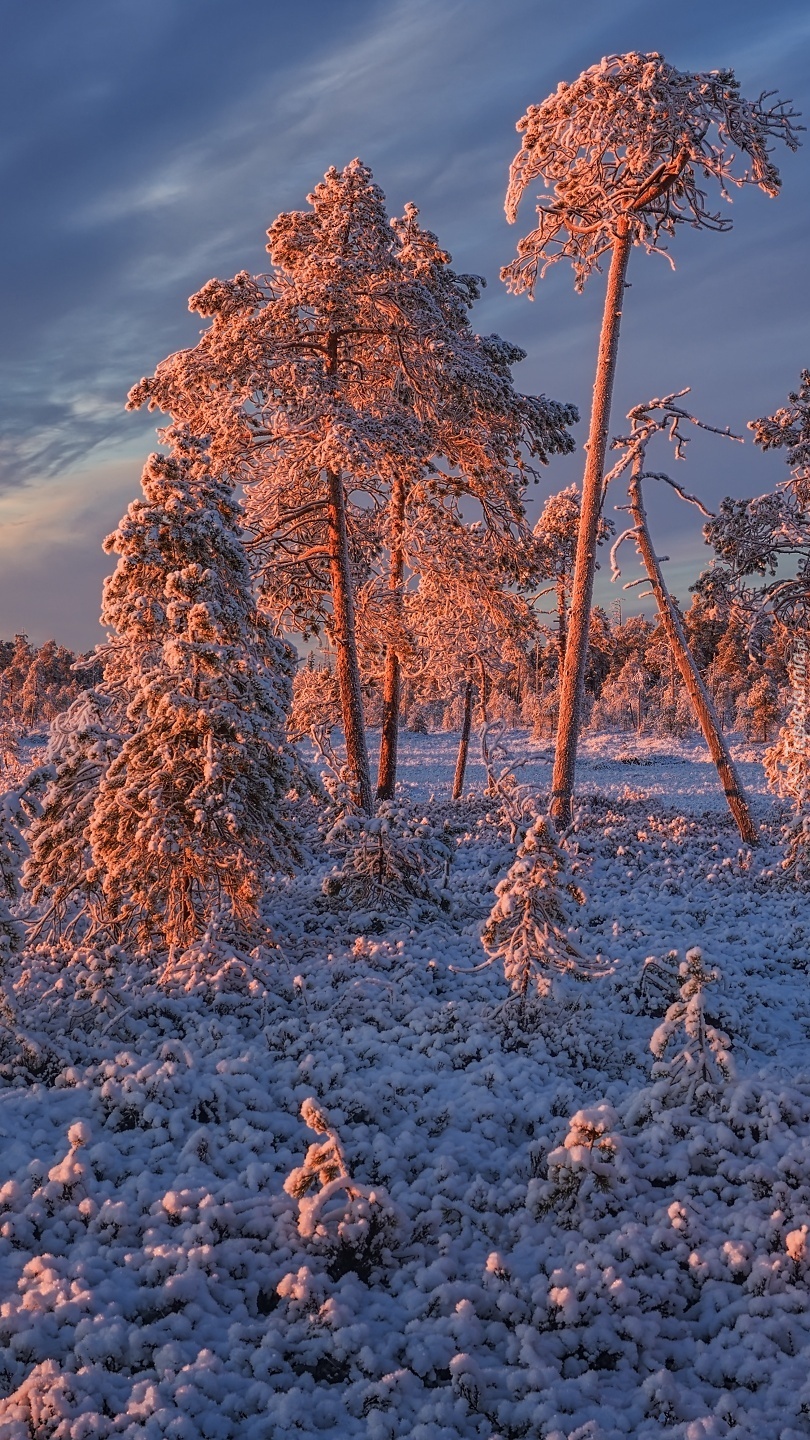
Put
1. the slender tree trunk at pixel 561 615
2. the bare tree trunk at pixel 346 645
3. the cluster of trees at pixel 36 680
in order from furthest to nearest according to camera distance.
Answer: the cluster of trees at pixel 36 680 < the slender tree trunk at pixel 561 615 < the bare tree trunk at pixel 346 645

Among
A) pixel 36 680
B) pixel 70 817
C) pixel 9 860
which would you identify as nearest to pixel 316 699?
pixel 70 817

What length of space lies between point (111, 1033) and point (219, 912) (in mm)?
2490

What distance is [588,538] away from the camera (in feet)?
48.9

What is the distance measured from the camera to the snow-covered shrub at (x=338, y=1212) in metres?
5.55

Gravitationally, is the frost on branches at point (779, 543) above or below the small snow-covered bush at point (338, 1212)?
above

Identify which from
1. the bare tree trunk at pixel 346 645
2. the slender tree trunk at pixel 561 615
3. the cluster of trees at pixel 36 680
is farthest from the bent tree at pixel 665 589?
the cluster of trees at pixel 36 680

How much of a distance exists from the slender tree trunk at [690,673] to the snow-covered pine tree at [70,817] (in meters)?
11.5

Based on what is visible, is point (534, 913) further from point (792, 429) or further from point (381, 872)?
point (792, 429)

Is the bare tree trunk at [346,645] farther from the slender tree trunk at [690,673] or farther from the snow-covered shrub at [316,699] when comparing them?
the slender tree trunk at [690,673]

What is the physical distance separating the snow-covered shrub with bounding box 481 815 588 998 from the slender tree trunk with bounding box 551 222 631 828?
5929 mm

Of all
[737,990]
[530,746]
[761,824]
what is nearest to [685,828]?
[761,824]

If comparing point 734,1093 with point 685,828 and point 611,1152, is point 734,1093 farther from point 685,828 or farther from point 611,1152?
point 685,828

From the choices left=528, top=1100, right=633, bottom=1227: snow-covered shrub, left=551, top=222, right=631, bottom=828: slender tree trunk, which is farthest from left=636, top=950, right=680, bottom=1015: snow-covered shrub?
left=551, top=222, right=631, bottom=828: slender tree trunk

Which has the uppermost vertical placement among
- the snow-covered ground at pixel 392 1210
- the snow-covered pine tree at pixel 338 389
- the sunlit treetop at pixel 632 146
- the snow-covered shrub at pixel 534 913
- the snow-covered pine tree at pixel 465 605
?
the sunlit treetop at pixel 632 146
